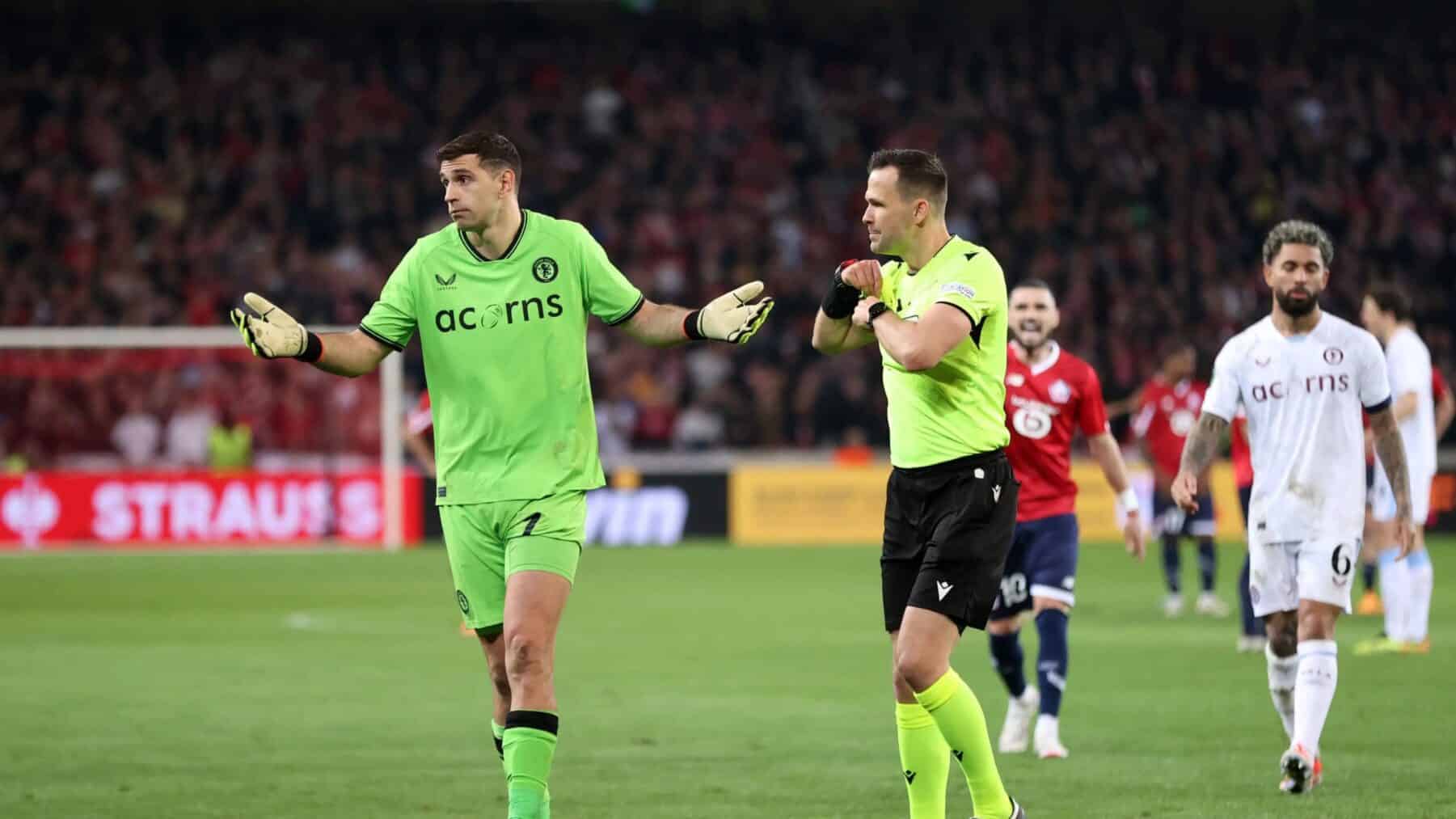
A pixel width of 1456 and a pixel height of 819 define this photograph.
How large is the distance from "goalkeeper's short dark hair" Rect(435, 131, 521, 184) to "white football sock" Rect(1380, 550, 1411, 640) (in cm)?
850

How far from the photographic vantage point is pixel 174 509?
2573 centimetres

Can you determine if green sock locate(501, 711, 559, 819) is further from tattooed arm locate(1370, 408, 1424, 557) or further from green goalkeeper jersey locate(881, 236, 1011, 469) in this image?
tattooed arm locate(1370, 408, 1424, 557)

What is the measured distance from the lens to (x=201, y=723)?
10656mm

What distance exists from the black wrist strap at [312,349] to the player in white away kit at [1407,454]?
7.78 m

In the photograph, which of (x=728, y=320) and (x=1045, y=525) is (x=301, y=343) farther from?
(x=1045, y=525)

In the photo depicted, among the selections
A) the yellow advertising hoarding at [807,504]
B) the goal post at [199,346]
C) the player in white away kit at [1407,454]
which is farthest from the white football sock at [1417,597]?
the goal post at [199,346]

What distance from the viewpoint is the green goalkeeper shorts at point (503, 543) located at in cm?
674

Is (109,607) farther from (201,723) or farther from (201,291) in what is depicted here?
(201,291)

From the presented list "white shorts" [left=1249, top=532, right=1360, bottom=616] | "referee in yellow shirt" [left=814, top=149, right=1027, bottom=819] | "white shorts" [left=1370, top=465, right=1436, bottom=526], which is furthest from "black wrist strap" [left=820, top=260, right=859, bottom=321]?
"white shorts" [left=1370, top=465, right=1436, bottom=526]

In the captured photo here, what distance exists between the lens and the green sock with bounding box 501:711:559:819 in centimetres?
646

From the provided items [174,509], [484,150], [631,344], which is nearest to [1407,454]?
[484,150]

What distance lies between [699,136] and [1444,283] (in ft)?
39.9

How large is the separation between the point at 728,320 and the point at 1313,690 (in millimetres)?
2986

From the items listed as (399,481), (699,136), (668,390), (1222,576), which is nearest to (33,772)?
(1222,576)
